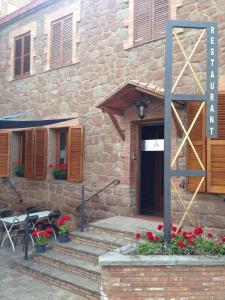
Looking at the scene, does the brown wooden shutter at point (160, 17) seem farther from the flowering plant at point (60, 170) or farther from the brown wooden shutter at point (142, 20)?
the flowering plant at point (60, 170)

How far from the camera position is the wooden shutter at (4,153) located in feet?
35.3

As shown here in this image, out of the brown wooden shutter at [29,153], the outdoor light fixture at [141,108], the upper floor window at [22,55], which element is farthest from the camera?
the upper floor window at [22,55]

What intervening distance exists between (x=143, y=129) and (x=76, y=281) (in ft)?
16.2

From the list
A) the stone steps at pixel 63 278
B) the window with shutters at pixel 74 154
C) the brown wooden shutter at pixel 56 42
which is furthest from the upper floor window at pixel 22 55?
the stone steps at pixel 63 278

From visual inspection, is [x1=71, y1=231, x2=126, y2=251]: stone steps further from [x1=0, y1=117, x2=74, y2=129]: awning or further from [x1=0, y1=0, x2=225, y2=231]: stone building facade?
[x1=0, y1=117, x2=74, y2=129]: awning

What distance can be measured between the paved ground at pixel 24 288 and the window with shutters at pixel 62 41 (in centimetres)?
627

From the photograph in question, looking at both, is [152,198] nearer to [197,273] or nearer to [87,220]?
[87,220]

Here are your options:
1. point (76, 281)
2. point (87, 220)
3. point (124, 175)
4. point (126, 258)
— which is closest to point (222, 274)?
point (126, 258)

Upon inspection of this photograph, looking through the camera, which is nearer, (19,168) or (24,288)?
(24,288)

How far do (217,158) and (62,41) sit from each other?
630cm

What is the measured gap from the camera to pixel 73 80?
31.6 feet

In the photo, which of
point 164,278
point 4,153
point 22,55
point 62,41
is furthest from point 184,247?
point 22,55

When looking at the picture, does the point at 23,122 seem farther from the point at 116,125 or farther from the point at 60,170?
the point at 116,125

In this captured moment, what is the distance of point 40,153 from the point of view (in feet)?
33.1
